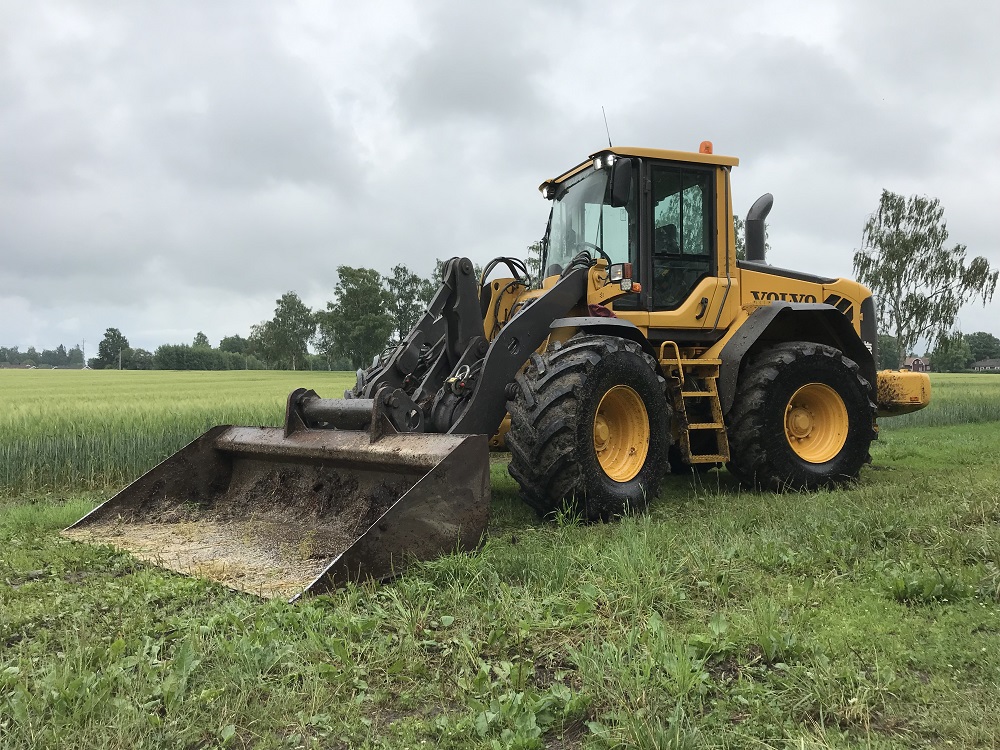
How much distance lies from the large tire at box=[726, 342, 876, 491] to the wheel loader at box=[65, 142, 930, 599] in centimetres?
2

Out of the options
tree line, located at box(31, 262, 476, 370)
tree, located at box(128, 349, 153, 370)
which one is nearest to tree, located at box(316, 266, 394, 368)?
tree line, located at box(31, 262, 476, 370)

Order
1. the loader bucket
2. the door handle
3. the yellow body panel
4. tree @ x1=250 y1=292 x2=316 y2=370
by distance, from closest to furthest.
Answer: the loader bucket < the door handle < the yellow body panel < tree @ x1=250 y1=292 x2=316 y2=370

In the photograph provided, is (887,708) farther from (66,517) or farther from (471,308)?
(66,517)

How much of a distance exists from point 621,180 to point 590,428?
2189 mm

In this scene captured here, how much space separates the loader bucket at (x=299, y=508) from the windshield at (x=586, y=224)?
9.45 feet

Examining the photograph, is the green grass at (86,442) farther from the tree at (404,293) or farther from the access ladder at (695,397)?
the tree at (404,293)

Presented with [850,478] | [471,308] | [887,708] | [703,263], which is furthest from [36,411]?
[887,708]

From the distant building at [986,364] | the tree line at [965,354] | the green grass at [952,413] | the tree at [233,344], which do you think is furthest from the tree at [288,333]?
the distant building at [986,364]

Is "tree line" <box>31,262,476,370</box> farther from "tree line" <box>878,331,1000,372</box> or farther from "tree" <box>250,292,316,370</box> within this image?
"tree line" <box>878,331,1000,372</box>

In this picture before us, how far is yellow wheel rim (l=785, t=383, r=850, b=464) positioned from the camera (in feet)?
23.3

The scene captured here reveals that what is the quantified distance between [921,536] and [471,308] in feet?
11.6

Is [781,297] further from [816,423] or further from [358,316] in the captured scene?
[358,316]

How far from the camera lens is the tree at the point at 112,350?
87.9 metres

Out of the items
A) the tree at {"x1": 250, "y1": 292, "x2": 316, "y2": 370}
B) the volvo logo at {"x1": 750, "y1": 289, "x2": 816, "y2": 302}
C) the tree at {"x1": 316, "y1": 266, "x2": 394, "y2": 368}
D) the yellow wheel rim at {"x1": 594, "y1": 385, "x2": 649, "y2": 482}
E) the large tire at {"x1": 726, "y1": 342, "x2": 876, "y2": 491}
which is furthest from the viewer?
the tree at {"x1": 250, "y1": 292, "x2": 316, "y2": 370}
